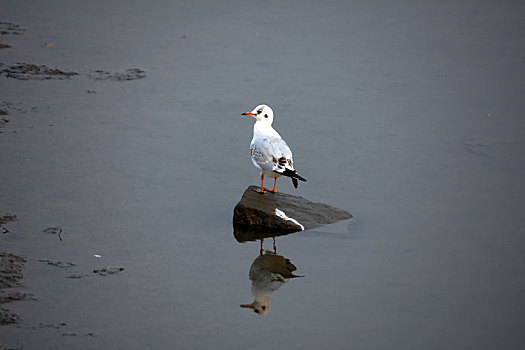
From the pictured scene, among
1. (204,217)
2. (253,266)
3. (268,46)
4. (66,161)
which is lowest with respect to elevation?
(253,266)

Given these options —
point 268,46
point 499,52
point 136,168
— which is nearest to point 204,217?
point 136,168

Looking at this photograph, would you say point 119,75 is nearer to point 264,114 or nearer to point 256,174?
point 256,174

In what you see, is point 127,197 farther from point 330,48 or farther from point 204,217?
point 330,48

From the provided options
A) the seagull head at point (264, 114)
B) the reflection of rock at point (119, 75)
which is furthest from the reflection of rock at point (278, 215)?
the reflection of rock at point (119, 75)

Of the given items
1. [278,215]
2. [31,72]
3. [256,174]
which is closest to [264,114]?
[256,174]

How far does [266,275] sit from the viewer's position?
5.76 metres

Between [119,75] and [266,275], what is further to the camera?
[119,75]

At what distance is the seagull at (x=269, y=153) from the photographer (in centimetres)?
634

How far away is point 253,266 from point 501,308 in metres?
1.73

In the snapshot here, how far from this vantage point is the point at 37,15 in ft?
35.2

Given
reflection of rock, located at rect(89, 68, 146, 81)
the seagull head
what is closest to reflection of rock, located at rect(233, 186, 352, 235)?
the seagull head

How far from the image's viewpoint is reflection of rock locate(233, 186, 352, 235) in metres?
6.32

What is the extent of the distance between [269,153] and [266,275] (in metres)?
1.08

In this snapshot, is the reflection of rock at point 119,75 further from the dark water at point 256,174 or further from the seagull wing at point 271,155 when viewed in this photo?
the seagull wing at point 271,155
